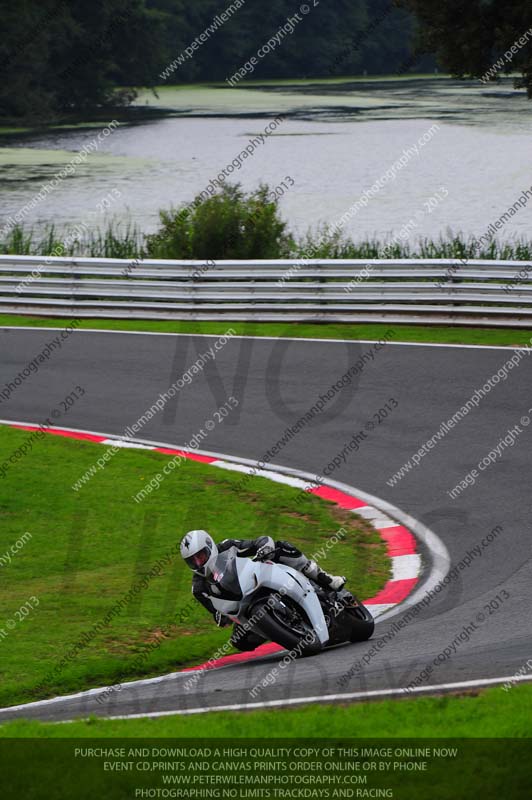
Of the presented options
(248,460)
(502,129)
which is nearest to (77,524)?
(248,460)

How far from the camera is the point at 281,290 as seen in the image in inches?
794

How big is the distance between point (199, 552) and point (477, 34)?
16.9m

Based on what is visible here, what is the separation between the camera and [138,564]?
1062 cm

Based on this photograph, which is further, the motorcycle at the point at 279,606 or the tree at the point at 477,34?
the tree at the point at 477,34

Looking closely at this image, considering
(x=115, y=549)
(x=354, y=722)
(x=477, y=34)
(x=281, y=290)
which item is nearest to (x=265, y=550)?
(x=354, y=722)

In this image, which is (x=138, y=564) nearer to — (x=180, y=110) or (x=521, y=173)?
(x=521, y=173)

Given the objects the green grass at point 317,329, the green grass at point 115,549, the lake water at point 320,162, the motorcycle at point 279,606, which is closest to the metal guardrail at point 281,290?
the green grass at point 317,329

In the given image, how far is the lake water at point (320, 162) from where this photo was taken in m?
37.9

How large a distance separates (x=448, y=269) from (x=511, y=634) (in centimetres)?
1180

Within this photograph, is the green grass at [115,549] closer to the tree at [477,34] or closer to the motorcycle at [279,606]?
the motorcycle at [279,606]

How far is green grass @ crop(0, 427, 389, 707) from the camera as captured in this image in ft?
28.3

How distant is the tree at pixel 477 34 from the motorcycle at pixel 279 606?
15.6m

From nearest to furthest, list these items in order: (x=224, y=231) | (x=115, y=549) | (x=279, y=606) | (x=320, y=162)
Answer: (x=279, y=606) < (x=115, y=549) < (x=224, y=231) < (x=320, y=162)

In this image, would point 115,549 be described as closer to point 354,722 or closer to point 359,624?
point 359,624
